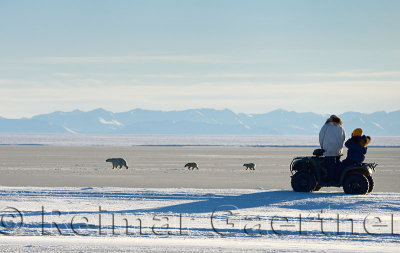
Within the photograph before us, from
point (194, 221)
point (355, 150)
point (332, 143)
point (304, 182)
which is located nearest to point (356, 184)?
point (355, 150)

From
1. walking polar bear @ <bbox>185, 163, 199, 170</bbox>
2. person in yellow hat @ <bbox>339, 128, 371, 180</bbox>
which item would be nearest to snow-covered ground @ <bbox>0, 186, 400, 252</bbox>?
person in yellow hat @ <bbox>339, 128, 371, 180</bbox>

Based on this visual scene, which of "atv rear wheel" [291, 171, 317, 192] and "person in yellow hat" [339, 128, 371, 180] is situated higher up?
"person in yellow hat" [339, 128, 371, 180]

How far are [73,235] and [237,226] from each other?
8.63ft

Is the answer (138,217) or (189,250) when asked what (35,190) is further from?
(189,250)

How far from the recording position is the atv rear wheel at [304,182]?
15.1m

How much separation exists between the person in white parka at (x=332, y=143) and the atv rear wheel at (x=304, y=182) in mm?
419

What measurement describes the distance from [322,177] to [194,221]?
510 centimetres

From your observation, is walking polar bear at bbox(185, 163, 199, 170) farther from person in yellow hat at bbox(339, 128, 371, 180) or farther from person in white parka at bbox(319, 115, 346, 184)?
person in yellow hat at bbox(339, 128, 371, 180)

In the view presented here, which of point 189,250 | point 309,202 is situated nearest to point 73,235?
point 189,250

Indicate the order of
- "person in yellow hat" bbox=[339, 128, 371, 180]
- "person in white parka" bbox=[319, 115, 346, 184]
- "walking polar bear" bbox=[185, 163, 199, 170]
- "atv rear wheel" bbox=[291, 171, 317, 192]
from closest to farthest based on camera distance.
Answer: "person in yellow hat" bbox=[339, 128, 371, 180] < "person in white parka" bbox=[319, 115, 346, 184] < "atv rear wheel" bbox=[291, 171, 317, 192] < "walking polar bear" bbox=[185, 163, 199, 170]

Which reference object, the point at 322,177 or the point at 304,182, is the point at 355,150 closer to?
the point at 322,177

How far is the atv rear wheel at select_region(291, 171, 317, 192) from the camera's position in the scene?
1512 cm

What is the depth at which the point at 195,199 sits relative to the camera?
544 inches

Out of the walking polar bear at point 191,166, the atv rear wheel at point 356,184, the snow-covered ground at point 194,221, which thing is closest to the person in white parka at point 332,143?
the atv rear wheel at point 356,184
